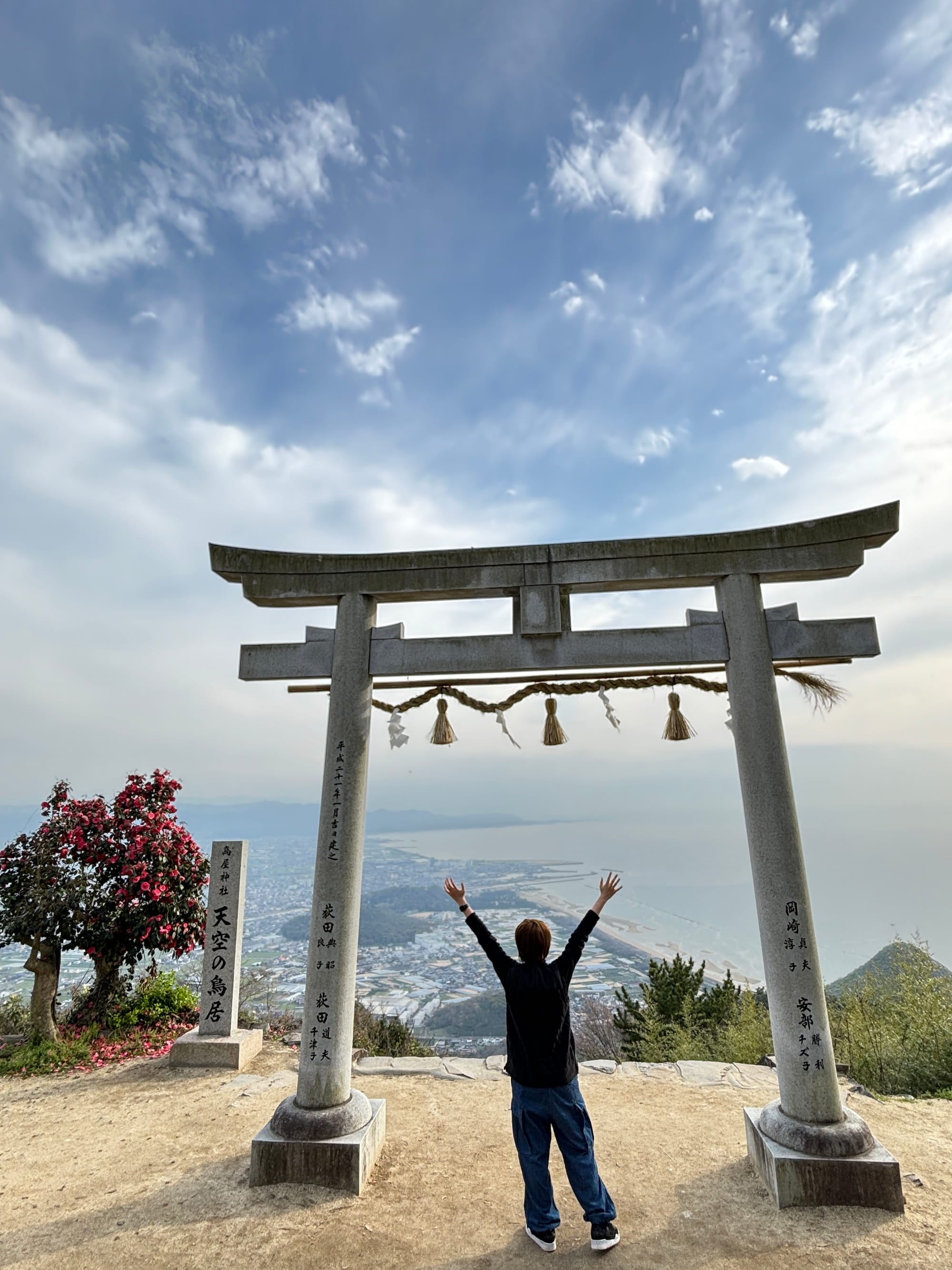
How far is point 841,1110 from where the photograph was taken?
12.5 ft

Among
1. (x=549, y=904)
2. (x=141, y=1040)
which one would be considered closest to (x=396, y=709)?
(x=141, y=1040)

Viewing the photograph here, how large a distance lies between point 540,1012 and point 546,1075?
11.8 inches

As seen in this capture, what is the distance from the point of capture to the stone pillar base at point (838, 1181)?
353 cm

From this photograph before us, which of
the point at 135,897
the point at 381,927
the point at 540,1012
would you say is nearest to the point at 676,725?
the point at 540,1012

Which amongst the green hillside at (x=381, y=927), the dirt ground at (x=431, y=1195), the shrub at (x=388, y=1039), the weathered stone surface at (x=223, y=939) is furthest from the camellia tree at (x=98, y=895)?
the green hillside at (x=381, y=927)

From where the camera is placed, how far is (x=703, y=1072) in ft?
19.9

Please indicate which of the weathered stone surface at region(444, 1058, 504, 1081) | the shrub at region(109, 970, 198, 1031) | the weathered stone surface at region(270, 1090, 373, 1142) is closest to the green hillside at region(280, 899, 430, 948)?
the shrub at region(109, 970, 198, 1031)

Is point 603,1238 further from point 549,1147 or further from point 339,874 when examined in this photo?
point 339,874

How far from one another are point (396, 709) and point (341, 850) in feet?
4.16

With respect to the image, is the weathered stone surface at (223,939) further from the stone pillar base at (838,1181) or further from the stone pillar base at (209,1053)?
the stone pillar base at (838,1181)

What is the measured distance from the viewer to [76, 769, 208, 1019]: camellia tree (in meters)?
7.37

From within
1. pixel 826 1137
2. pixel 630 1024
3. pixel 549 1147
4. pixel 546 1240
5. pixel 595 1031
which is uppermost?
pixel 549 1147

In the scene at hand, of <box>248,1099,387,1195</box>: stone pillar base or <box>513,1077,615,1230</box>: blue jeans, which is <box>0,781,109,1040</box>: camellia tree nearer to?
<box>248,1099,387,1195</box>: stone pillar base

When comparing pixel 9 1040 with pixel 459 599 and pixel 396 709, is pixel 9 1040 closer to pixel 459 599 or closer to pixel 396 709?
pixel 396 709
